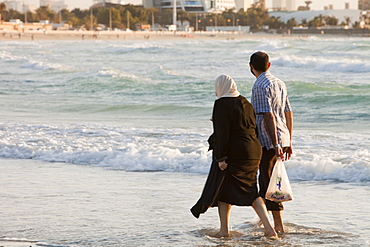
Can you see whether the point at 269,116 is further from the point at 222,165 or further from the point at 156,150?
the point at 156,150

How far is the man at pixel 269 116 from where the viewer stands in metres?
4.82

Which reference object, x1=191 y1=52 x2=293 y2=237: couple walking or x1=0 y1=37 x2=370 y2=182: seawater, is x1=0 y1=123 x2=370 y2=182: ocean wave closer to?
x1=0 y1=37 x2=370 y2=182: seawater

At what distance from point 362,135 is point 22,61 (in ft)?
113

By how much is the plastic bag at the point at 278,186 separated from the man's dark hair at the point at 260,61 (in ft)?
2.27

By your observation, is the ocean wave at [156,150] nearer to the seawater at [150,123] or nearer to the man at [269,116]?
the seawater at [150,123]

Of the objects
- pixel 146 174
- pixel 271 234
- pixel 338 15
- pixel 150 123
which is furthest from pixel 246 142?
pixel 338 15

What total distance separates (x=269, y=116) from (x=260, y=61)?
16.6 inches

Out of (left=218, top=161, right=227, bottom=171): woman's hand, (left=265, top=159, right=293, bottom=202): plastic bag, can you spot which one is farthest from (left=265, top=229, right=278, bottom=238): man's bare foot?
(left=218, top=161, right=227, bottom=171): woman's hand

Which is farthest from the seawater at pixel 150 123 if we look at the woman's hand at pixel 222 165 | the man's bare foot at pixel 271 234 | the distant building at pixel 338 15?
the distant building at pixel 338 15

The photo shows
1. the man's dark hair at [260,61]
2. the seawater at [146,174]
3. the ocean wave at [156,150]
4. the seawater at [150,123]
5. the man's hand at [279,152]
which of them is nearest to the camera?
the man's hand at [279,152]

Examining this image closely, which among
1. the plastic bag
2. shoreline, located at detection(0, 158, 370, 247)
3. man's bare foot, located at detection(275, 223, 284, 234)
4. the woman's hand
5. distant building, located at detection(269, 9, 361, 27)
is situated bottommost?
shoreline, located at detection(0, 158, 370, 247)

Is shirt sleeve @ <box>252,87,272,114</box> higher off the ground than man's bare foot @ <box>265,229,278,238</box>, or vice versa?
shirt sleeve @ <box>252,87,272,114</box>

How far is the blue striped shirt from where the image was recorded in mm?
4848

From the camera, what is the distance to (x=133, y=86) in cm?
2503
